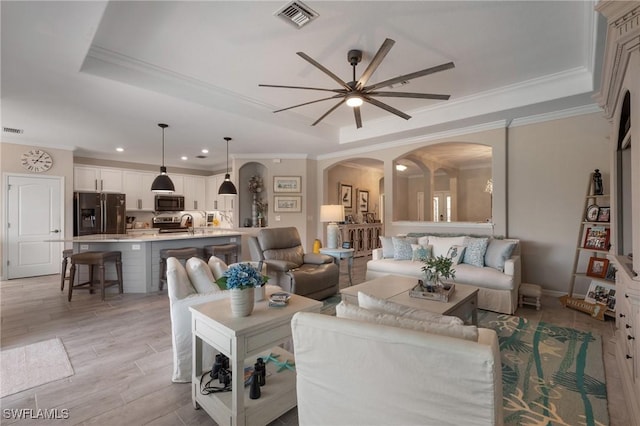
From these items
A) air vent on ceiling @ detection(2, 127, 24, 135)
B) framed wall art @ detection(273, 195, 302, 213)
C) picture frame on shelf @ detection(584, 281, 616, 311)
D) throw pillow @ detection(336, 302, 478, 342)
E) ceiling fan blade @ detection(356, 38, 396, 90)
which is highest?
air vent on ceiling @ detection(2, 127, 24, 135)

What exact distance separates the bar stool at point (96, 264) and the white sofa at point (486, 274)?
402 centimetres

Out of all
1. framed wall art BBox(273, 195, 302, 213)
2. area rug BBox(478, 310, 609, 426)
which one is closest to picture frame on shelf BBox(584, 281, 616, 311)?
area rug BBox(478, 310, 609, 426)

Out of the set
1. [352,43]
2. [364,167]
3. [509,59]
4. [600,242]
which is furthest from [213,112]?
[364,167]

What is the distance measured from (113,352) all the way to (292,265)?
2.10 m

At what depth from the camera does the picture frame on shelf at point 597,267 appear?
145 inches

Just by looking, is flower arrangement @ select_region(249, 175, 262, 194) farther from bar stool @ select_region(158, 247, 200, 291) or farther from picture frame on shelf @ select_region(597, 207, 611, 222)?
picture frame on shelf @ select_region(597, 207, 611, 222)

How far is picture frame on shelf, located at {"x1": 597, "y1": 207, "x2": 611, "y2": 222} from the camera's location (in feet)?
11.9

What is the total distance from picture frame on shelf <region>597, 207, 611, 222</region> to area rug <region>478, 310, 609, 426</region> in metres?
1.49

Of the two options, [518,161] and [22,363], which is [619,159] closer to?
[518,161]

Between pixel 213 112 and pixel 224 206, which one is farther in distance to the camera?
pixel 224 206

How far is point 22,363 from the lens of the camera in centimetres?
255

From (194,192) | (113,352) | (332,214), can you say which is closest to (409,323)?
(113,352)

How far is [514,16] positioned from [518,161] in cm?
265

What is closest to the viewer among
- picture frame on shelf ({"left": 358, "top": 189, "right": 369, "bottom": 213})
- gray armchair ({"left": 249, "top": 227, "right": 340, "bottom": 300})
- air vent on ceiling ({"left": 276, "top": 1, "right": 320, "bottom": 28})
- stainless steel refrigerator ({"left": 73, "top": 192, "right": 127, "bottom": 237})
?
air vent on ceiling ({"left": 276, "top": 1, "right": 320, "bottom": 28})
